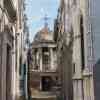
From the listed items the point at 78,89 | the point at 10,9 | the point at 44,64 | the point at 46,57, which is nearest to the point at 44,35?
the point at 46,57

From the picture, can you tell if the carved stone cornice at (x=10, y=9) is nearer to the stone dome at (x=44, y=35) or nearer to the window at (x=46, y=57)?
the window at (x=46, y=57)

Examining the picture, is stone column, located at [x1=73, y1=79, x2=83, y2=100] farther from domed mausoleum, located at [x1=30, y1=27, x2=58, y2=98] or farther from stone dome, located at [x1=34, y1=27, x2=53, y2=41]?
stone dome, located at [x1=34, y1=27, x2=53, y2=41]

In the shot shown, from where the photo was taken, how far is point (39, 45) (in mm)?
52625

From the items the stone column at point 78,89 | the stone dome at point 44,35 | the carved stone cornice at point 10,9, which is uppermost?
Result: the stone dome at point 44,35

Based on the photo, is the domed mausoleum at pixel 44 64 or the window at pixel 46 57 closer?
the domed mausoleum at pixel 44 64

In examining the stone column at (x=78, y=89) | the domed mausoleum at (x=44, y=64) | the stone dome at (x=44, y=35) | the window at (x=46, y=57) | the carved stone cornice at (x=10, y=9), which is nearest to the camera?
the stone column at (x=78, y=89)

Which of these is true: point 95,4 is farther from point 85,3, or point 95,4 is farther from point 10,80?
point 10,80

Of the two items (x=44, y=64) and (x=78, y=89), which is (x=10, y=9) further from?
(x=44, y=64)

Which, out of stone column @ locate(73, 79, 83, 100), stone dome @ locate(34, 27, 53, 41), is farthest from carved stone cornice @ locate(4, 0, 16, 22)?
stone dome @ locate(34, 27, 53, 41)

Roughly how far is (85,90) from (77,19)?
11.6 ft

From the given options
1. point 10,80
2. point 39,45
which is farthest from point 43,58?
point 10,80

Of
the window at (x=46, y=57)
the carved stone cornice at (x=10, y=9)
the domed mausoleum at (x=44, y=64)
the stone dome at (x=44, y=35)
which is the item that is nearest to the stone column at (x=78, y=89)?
the carved stone cornice at (x=10, y=9)

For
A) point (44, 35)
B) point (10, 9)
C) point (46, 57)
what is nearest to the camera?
point (10, 9)

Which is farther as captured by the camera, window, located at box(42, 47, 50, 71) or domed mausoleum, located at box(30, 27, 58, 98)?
window, located at box(42, 47, 50, 71)
